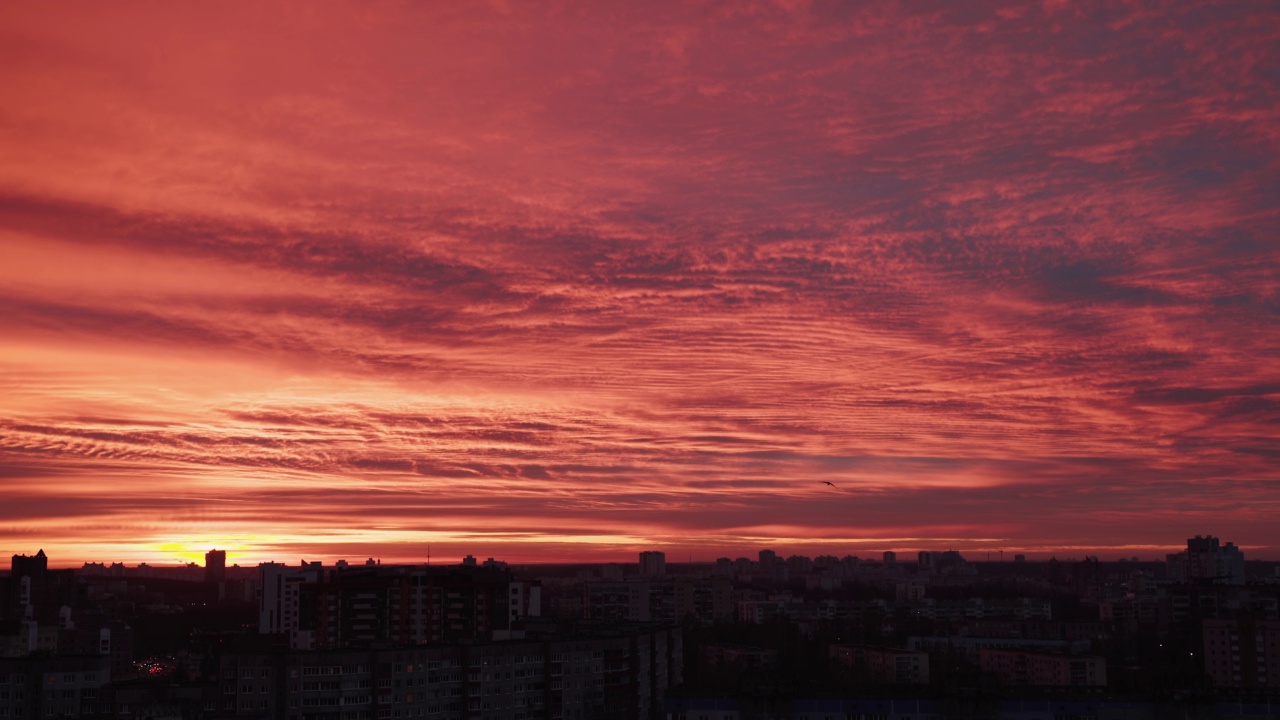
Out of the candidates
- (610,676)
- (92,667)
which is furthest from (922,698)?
(92,667)

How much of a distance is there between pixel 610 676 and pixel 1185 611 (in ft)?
185

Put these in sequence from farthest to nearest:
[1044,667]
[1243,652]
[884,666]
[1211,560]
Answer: [1211,560] < [884,666] < [1044,667] < [1243,652]

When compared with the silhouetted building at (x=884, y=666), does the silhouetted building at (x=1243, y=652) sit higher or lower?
higher

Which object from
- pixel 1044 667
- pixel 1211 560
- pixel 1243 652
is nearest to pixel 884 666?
pixel 1044 667

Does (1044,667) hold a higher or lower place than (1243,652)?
lower

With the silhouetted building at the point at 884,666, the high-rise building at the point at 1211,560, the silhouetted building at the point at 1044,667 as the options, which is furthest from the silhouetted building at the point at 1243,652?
the high-rise building at the point at 1211,560

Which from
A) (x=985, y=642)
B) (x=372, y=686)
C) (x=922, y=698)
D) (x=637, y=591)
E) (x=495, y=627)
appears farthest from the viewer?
(x=637, y=591)

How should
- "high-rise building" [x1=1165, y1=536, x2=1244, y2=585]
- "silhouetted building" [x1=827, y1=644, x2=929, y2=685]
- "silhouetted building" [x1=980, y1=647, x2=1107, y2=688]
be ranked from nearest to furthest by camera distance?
"silhouetted building" [x1=980, y1=647, x2=1107, y2=688], "silhouetted building" [x1=827, y1=644, x2=929, y2=685], "high-rise building" [x1=1165, y1=536, x2=1244, y2=585]

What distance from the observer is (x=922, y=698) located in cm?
3278

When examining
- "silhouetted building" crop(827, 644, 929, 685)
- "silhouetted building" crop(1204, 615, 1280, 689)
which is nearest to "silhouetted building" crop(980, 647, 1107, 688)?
"silhouetted building" crop(827, 644, 929, 685)

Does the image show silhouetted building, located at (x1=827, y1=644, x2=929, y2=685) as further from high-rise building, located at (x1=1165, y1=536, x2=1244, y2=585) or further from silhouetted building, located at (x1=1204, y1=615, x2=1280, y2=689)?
high-rise building, located at (x1=1165, y1=536, x2=1244, y2=585)

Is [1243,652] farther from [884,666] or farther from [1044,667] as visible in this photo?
[884,666]

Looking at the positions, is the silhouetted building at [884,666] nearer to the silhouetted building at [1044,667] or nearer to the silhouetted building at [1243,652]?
the silhouetted building at [1044,667]

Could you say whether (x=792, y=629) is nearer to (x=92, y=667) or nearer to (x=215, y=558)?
(x=92, y=667)
